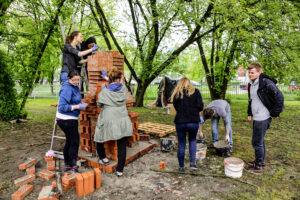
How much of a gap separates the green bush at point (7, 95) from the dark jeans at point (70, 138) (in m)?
5.68

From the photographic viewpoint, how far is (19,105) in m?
8.45

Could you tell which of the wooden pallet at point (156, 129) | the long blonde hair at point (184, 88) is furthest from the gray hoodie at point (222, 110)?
the wooden pallet at point (156, 129)

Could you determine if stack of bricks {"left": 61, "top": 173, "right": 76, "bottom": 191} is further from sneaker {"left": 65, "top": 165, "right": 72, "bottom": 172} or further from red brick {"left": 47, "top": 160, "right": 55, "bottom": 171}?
red brick {"left": 47, "top": 160, "right": 55, "bottom": 171}

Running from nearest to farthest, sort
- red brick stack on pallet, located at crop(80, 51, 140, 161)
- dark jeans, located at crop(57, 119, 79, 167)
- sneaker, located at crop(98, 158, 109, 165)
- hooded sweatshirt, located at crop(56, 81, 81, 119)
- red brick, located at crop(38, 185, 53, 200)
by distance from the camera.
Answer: red brick, located at crop(38, 185, 53, 200) < hooded sweatshirt, located at crop(56, 81, 81, 119) < dark jeans, located at crop(57, 119, 79, 167) < sneaker, located at crop(98, 158, 109, 165) < red brick stack on pallet, located at crop(80, 51, 140, 161)

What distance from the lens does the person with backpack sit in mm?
3635

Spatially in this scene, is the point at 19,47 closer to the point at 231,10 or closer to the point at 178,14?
the point at 178,14

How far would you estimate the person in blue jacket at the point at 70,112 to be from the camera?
3.48 metres

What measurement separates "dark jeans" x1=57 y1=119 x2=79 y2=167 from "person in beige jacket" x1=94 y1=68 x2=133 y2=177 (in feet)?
1.23

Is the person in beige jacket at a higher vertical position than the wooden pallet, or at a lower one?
higher

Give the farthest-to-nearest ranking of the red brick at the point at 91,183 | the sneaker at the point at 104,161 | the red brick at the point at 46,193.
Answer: the sneaker at the point at 104,161 < the red brick at the point at 91,183 < the red brick at the point at 46,193

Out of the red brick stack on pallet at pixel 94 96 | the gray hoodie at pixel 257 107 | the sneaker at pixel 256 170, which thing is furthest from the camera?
the red brick stack on pallet at pixel 94 96

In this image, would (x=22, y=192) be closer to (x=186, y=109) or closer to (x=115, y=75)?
(x=115, y=75)

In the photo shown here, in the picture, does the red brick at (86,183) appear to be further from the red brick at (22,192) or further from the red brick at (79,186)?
the red brick at (22,192)

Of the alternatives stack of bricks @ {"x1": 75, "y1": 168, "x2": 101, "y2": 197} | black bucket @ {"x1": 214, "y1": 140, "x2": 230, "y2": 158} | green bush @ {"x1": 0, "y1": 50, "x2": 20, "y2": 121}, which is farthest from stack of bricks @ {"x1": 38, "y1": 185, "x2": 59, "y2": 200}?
green bush @ {"x1": 0, "y1": 50, "x2": 20, "y2": 121}
